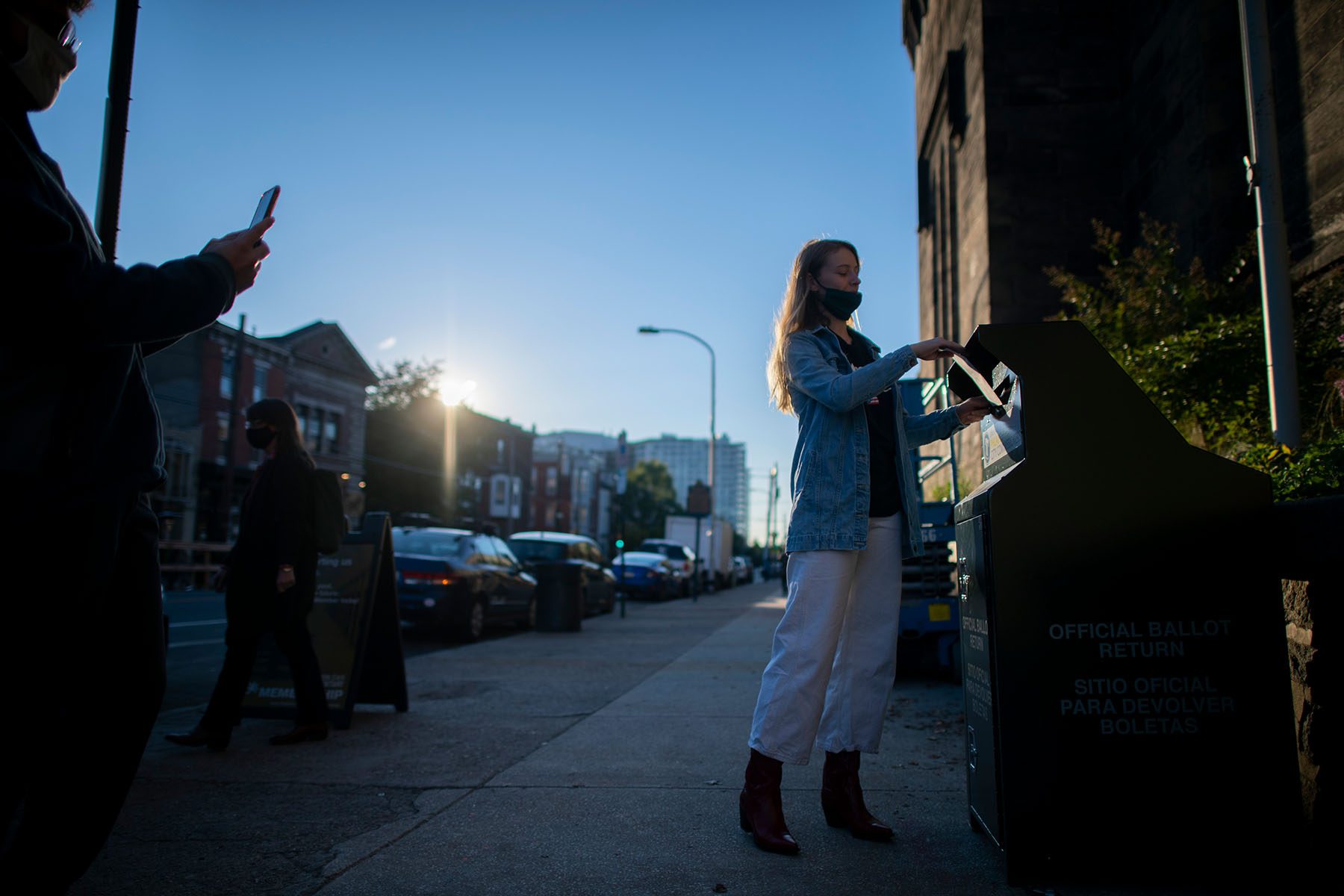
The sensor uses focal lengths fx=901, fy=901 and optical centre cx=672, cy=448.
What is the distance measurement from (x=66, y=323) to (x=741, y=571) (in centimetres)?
5086

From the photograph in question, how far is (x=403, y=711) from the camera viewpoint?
5.89 meters

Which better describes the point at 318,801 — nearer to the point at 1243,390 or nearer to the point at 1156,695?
the point at 1156,695

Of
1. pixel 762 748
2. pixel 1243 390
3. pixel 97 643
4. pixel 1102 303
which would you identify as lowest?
pixel 762 748

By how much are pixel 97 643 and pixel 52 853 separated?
378 millimetres

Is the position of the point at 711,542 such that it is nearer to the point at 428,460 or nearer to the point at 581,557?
the point at 428,460

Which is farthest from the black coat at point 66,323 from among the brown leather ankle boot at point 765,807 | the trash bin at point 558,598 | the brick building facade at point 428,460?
the brick building facade at point 428,460

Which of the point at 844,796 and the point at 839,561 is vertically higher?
the point at 839,561

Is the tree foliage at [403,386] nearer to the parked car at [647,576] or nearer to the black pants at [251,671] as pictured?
the parked car at [647,576]

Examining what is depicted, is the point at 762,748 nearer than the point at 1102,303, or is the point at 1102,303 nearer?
the point at 762,748

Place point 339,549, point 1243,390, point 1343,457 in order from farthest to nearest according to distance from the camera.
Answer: point 339,549, point 1243,390, point 1343,457

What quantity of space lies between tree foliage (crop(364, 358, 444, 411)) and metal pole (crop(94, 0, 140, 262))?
4641cm

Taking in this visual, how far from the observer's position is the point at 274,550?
4887mm

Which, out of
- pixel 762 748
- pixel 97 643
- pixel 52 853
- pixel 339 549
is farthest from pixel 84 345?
pixel 339 549

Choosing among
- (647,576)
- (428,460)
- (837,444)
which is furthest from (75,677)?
(428,460)
